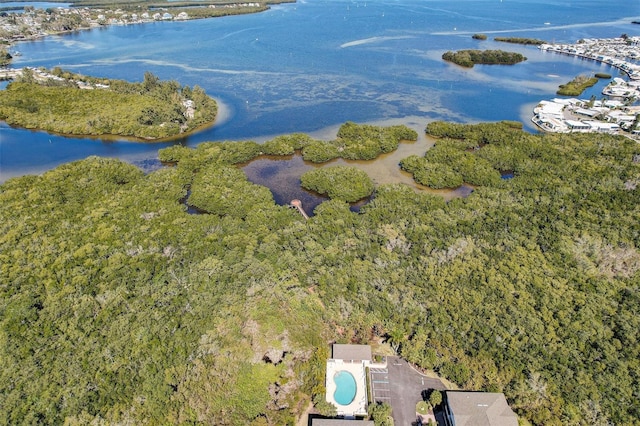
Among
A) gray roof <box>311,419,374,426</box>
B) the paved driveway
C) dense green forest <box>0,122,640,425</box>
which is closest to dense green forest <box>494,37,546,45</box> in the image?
dense green forest <box>0,122,640,425</box>

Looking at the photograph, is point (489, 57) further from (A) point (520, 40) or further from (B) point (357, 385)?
(B) point (357, 385)

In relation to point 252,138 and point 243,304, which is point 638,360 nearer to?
point 243,304

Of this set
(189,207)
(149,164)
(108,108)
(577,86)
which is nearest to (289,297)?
(189,207)

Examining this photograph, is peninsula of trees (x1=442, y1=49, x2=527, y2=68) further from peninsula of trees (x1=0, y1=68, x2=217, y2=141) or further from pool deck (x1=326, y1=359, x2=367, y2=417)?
pool deck (x1=326, y1=359, x2=367, y2=417)

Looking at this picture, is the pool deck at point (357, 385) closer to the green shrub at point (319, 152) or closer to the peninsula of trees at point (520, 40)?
the green shrub at point (319, 152)

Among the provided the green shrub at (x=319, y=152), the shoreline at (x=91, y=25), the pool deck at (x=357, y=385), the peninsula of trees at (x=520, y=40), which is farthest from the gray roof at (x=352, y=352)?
the shoreline at (x=91, y=25)
